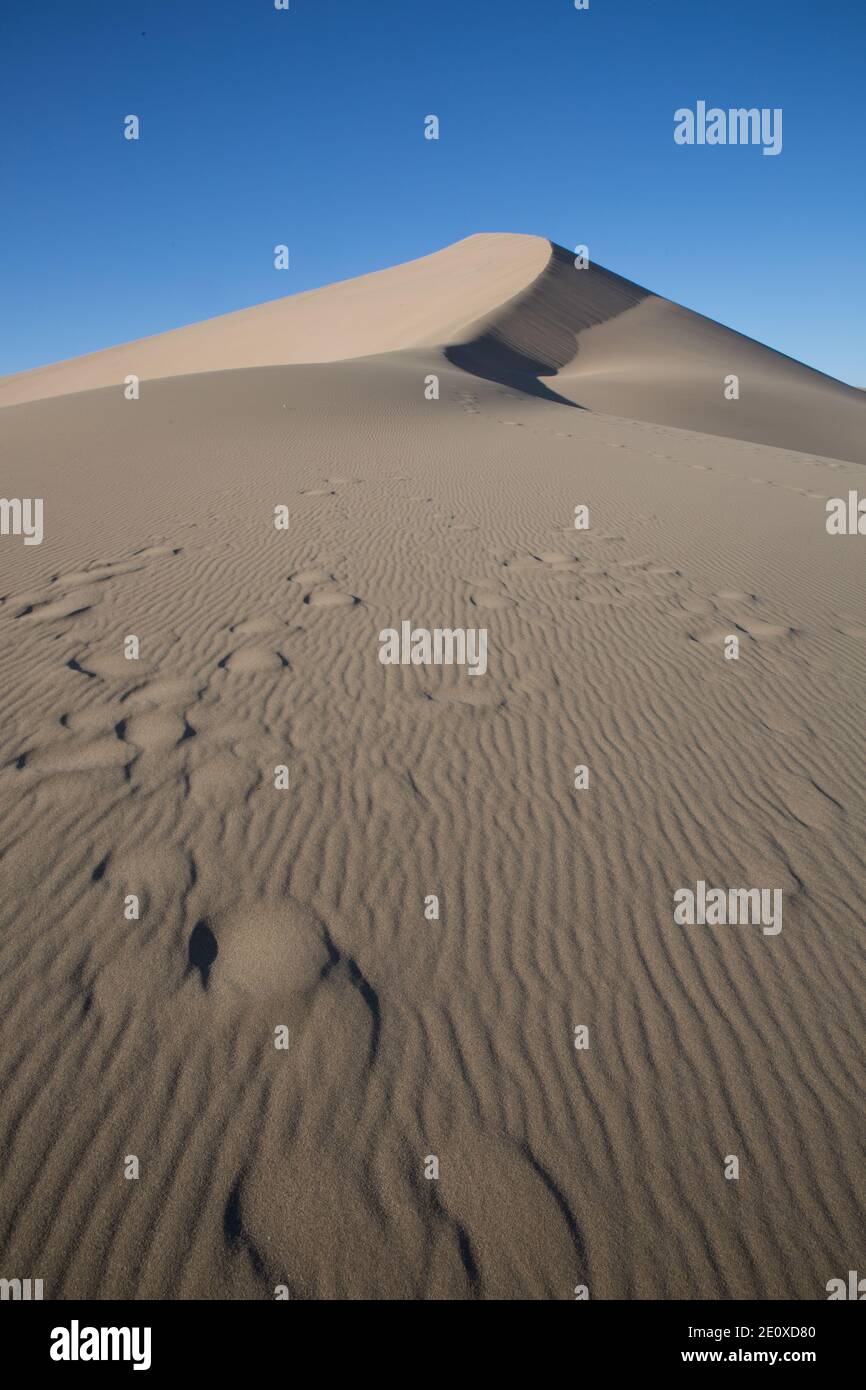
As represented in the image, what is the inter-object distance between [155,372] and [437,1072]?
177 feet

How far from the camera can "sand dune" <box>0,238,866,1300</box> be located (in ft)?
6.93

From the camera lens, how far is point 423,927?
9.98 ft

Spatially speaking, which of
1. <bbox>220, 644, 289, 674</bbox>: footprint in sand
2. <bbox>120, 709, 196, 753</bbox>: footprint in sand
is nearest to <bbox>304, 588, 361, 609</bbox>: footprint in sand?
<bbox>220, 644, 289, 674</bbox>: footprint in sand

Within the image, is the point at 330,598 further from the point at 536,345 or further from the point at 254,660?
the point at 536,345

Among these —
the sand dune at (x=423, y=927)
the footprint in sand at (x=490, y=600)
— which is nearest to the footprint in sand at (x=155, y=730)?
the sand dune at (x=423, y=927)

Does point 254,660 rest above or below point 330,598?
below

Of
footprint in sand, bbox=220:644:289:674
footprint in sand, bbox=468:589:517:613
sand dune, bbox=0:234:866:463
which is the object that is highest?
sand dune, bbox=0:234:866:463

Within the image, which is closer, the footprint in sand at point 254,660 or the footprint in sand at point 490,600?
the footprint in sand at point 254,660

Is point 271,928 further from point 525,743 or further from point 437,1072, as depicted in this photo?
point 525,743

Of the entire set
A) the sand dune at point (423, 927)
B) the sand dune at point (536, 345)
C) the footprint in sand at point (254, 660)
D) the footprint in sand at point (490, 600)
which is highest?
the sand dune at point (536, 345)

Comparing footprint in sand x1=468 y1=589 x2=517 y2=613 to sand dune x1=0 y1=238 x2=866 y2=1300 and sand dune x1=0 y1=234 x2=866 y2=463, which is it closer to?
sand dune x1=0 y1=238 x2=866 y2=1300

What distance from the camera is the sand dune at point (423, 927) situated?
6.93 feet

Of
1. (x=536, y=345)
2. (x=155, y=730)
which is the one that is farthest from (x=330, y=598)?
(x=536, y=345)

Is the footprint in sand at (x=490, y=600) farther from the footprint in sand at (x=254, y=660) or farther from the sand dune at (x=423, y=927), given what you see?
the footprint in sand at (x=254, y=660)
